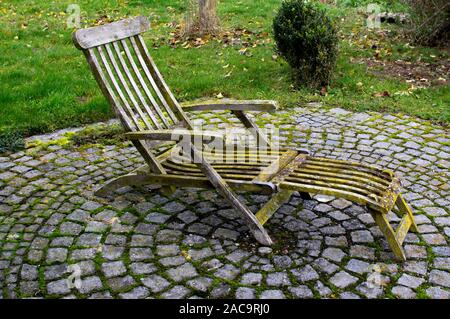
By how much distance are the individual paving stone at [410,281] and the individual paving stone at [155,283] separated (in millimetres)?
1473

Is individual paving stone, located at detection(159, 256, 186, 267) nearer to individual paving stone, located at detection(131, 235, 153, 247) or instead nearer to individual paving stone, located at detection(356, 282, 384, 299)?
individual paving stone, located at detection(131, 235, 153, 247)

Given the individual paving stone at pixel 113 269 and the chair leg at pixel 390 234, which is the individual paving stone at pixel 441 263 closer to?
the chair leg at pixel 390 234

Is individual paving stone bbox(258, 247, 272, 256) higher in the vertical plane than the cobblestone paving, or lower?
higher

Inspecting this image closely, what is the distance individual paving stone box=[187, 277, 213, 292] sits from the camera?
349 centimetres

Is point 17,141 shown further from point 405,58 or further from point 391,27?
point 391,27

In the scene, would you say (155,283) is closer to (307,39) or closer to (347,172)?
(347,172)

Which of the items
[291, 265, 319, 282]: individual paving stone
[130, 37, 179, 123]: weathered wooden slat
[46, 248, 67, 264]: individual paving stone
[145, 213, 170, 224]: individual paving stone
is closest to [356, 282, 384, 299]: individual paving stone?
[291, 265, 319, 282]: individual paving stone

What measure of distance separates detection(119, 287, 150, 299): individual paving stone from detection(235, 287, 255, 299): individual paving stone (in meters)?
0.56

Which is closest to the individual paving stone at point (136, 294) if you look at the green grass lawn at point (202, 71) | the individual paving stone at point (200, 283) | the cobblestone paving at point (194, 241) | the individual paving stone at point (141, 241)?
the cobblestone paving at point (194, 241)

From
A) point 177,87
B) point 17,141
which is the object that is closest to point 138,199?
point 17,141

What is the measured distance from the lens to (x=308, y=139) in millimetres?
5801

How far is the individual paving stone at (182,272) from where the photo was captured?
360 cm

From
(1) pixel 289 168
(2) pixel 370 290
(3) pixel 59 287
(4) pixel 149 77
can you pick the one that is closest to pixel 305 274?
(2) pixel 370 290
